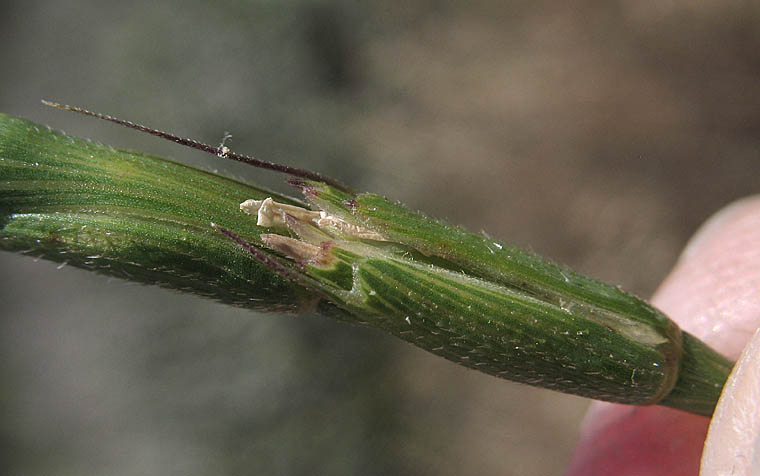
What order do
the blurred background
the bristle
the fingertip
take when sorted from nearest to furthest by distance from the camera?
the bristle, the fingertip, the blurred background

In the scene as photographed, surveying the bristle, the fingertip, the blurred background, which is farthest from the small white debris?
the blurred background

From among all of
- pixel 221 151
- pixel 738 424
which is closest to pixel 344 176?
pixel 221 151

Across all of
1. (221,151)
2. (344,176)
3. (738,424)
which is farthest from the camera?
(344,176)

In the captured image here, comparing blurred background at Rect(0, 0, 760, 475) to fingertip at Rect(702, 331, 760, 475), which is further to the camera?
blurred background at Rect(0, 0, 760, 475)

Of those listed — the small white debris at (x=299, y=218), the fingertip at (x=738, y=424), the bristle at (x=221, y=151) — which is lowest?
the fingertip at (x=738, y=424)

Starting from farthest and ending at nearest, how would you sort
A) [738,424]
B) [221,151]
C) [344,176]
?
[344,176], [738,424], [221,151]

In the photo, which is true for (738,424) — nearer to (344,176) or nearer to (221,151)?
(221,151)

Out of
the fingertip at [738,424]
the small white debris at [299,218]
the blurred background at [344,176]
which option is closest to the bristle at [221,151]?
the small white debris at [299,218]

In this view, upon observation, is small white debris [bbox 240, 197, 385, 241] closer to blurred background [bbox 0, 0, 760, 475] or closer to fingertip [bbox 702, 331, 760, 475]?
fingertip [bbox 702, 331, 760, 475]

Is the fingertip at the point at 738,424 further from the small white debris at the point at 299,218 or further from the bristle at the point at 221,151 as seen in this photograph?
the bristle at the point at 221,151
